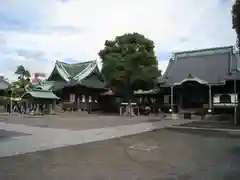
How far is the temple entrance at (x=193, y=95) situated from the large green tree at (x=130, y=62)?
4.14 meters

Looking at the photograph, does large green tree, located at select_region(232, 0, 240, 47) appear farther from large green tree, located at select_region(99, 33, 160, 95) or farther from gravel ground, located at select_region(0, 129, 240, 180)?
large green tree, located at select_region(99, 33, 160, 95)

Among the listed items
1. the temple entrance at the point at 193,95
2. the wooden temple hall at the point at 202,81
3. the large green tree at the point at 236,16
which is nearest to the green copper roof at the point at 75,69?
the wooden temple hall at the point at 202,81

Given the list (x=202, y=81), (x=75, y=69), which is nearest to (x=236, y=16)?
(x=202, y=81)

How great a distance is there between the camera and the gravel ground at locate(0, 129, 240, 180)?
7.40 metres

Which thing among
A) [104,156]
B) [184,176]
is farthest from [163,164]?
[104,156]

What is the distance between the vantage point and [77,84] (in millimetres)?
45219

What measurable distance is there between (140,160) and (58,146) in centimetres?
413

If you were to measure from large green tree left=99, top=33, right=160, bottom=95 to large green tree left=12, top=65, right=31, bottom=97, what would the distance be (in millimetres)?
15658

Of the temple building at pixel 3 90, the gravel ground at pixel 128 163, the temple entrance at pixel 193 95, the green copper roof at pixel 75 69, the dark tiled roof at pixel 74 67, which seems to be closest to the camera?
the gravel ground at pixel 128 163

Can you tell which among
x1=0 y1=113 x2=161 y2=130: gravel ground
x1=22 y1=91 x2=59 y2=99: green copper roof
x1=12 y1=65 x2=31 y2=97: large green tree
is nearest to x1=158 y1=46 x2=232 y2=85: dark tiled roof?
x1=0 y1=113 x2=161 y2=130: gravel ground

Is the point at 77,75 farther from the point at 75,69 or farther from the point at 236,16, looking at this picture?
the point at 236,16

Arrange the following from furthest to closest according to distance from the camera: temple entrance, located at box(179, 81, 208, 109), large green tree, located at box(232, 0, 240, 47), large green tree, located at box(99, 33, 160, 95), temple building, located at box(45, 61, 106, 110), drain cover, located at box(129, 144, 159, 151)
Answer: temple building, located at box(45, 61, 106, 110) < large green tree, located at box(99, 33, 160, 95) < temple entrance, located at box(179, 81, 208, 109) < large green tree, located at box(232, 0, 240, 47) < drain cover, located at box(129, 144, 159, 151)

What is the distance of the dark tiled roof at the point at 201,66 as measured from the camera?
38625 millimetres

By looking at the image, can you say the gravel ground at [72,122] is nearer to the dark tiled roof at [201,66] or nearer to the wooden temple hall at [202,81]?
the wooden temple hall at [202,81]
